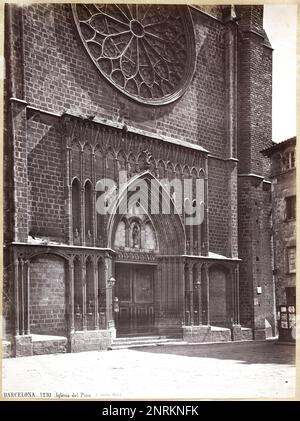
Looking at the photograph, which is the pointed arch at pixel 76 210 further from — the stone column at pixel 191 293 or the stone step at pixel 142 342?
the stone column at pixel 191 293

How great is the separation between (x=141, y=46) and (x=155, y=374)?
41.3 ft

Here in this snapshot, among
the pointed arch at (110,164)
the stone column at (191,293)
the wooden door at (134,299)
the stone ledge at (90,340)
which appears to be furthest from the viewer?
the stone column at (191,293)

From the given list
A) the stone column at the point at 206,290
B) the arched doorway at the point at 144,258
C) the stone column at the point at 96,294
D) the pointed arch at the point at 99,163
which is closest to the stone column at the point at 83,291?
the stone column at the point at 96,294

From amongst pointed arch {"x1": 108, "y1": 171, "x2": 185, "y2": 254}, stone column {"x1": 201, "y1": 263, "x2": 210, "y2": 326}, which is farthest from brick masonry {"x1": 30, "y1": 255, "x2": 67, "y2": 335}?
stone column {"x1": 201, "y1": 263, "x2": 210, "y2": 326}

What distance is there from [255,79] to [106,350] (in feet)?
41.6

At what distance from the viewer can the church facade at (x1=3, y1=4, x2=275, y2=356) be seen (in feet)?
53.4

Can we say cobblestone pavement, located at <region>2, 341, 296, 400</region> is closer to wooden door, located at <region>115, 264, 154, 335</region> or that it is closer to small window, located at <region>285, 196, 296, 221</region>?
wooden door, located at <region>115, 264, 154, 335</region>

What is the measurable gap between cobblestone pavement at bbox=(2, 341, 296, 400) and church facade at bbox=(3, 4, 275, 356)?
194 cm

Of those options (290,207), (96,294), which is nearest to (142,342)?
(96,294)

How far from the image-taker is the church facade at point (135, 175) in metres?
16.3

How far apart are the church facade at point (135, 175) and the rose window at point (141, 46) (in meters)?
0.05
